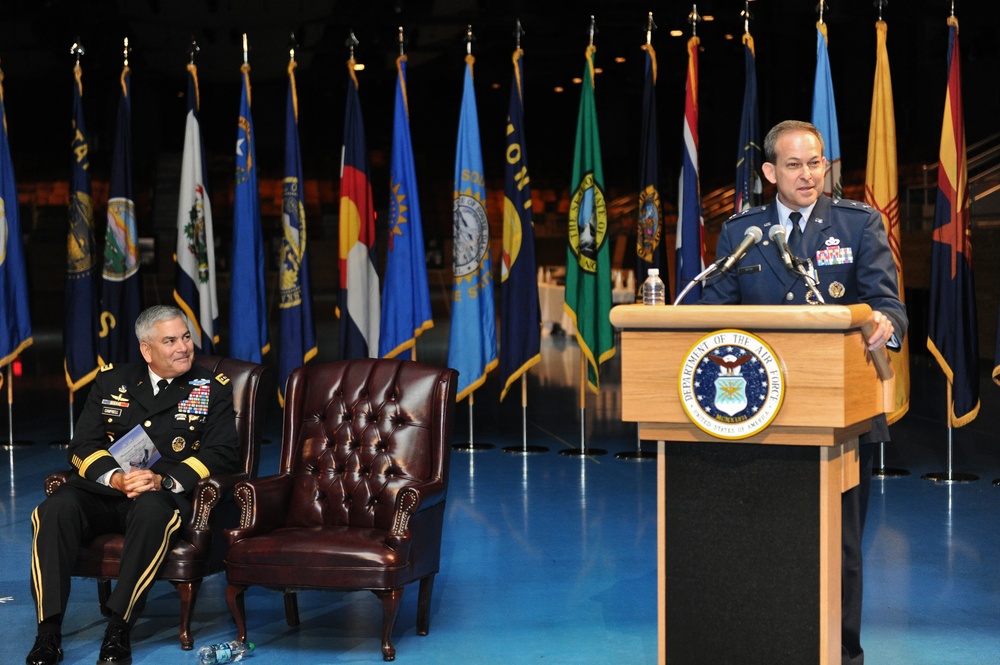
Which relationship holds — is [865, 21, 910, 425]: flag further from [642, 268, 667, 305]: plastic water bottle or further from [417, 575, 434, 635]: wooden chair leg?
[642, 268, 667, 305]: plastic water bottle

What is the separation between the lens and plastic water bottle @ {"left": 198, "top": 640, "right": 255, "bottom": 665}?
3.74 m

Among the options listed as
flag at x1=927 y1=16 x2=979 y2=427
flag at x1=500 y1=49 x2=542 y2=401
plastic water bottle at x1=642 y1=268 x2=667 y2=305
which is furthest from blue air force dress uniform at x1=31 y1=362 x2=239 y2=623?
flag at x1=927 y1=16 x2=979 y2=427

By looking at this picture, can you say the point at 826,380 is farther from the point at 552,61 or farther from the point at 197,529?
the point at 552,61

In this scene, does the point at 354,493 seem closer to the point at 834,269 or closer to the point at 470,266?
the point at 834,269

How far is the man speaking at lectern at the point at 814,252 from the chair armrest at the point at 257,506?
1.76m

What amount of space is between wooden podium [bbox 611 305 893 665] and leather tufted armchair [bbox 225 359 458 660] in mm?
1297

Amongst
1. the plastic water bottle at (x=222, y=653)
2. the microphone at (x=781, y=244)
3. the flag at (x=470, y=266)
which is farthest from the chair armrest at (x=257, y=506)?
the flag at (x=470, y=266)

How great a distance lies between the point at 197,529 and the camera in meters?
4.03

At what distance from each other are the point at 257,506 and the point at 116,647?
62 centimetres

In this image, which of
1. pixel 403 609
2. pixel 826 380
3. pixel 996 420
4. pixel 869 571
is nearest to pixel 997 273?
pixel 996 420

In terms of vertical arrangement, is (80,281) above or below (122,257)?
below

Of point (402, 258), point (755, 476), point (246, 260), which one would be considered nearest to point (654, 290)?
point (755, 476)

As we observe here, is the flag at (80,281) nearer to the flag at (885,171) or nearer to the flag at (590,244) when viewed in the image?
the flag at (590,244)

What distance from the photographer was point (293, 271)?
308 inches
